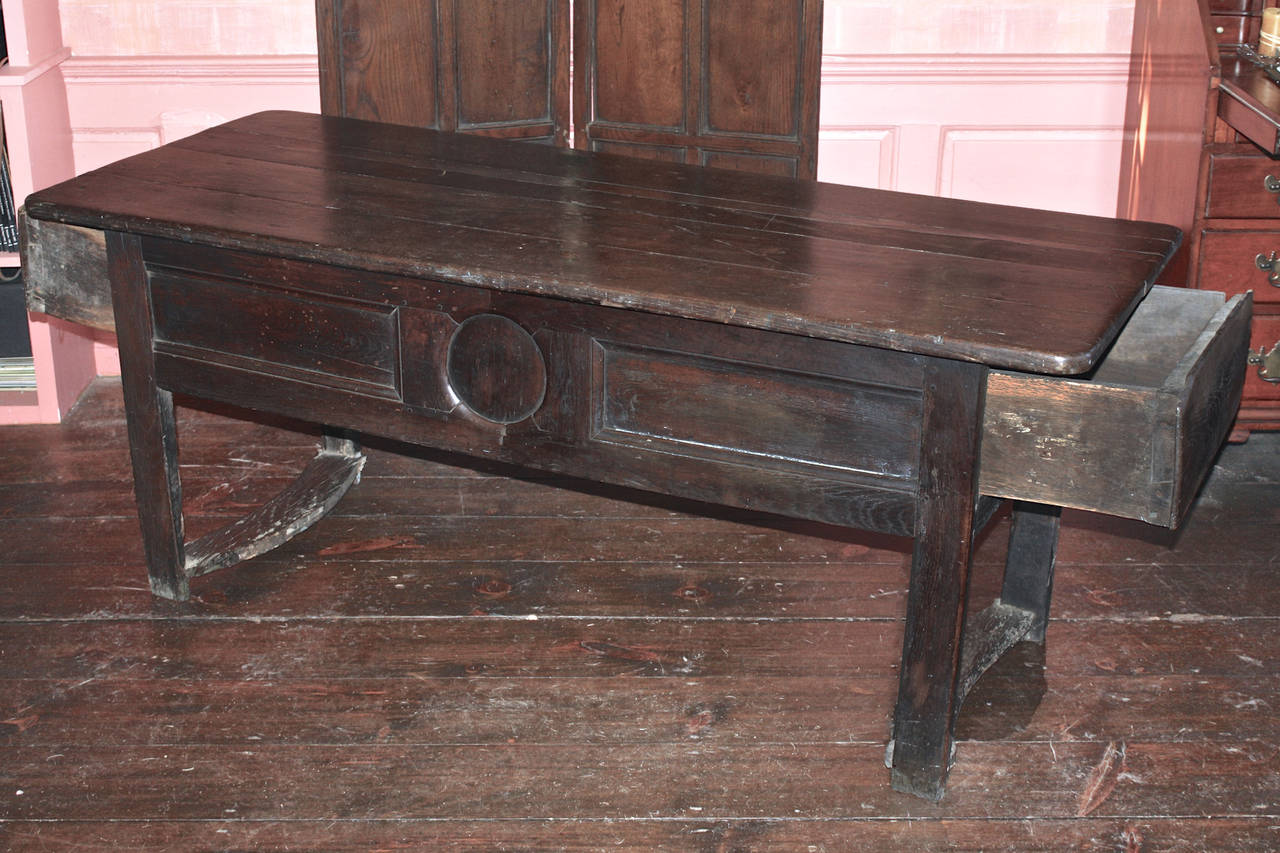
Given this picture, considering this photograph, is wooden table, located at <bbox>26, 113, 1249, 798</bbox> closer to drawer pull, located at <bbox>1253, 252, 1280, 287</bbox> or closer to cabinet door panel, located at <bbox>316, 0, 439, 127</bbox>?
cabinet door panel, located at <bbox>316, 0, 439, 127</bbox>

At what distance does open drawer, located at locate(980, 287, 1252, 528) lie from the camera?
1.94m

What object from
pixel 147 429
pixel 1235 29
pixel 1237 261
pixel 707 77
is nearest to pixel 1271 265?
pixel 1237 261

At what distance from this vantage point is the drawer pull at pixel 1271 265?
10.6ft

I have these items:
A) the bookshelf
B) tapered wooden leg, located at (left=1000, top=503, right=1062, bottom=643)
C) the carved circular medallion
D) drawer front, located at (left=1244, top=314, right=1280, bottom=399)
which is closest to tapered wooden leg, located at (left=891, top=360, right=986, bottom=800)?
tapered wooden leg, located at (left=1000, top=503, right=1062, bottom=643)

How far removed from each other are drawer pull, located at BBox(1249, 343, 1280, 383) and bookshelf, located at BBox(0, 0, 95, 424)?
2.90m

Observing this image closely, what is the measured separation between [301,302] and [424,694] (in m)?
0.72

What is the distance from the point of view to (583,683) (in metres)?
2.59

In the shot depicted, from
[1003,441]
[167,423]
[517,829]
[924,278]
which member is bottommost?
[517,829]

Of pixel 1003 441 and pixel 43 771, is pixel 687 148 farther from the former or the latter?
pixel 43 771

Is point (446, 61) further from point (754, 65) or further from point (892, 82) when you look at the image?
point (892, 82)

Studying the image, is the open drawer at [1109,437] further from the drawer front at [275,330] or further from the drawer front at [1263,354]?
the drawer front at [1263,354]

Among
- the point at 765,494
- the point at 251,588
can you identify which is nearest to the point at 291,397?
the point at 251,588

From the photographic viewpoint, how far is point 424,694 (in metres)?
2.56

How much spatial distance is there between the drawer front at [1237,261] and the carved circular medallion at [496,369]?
1729 mm
